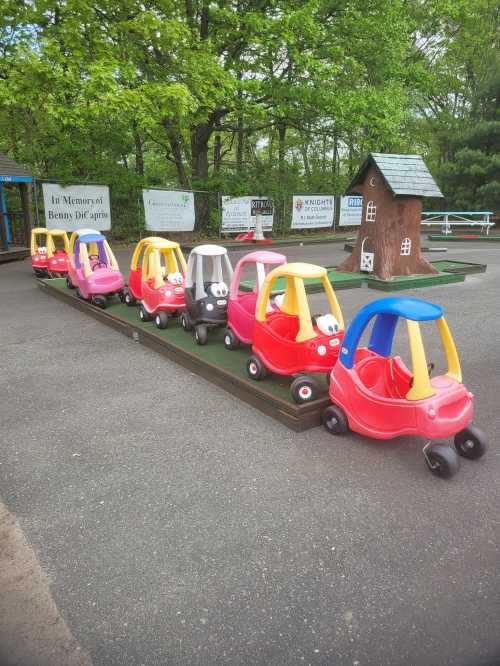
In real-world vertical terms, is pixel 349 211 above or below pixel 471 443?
above

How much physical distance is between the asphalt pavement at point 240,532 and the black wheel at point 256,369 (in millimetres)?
349

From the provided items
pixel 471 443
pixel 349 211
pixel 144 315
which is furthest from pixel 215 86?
pixel 471 443

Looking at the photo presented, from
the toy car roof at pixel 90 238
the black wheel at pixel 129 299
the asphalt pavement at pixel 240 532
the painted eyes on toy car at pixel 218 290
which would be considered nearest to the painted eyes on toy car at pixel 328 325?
the asphalt pavement at pixel 240 532

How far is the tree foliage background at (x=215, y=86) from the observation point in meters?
13.1

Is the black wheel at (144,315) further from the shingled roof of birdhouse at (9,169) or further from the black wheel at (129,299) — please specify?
the shingled roof of birdhouse at (9,169)

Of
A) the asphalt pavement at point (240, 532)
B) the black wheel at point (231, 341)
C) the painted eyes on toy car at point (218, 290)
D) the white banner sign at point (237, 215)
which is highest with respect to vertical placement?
the white banner sign at point (237, 215)

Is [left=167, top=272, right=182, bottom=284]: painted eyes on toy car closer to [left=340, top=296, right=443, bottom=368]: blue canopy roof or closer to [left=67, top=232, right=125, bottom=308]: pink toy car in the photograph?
[left=67, top=232, right=125, bottom=308]: pink toy car

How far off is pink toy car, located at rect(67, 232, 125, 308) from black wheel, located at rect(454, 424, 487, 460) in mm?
6358

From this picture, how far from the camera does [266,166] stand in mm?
23953

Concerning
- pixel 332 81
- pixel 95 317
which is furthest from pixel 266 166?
pixel 95 317

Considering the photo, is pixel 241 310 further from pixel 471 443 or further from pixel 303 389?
pixel 471 443

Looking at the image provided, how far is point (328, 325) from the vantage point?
4.55m

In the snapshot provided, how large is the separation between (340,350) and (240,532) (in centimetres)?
180

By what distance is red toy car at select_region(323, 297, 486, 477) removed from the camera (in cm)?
342
